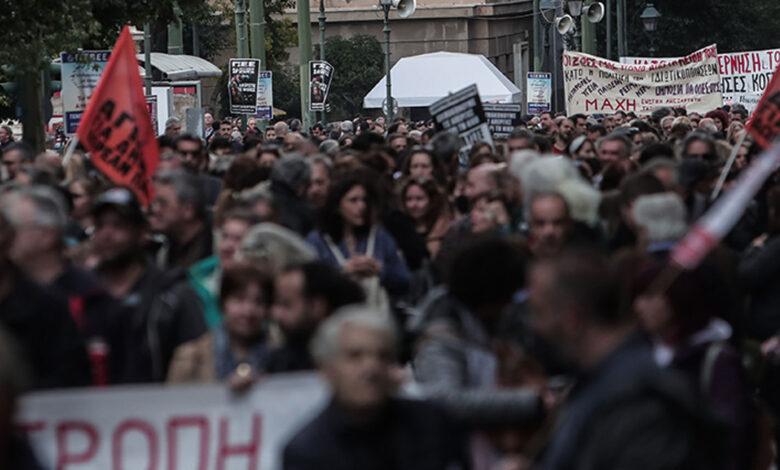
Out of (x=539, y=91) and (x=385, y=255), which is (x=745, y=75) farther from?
(x=385, y=255)

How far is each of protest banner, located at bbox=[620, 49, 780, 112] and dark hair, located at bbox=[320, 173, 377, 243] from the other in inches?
1141

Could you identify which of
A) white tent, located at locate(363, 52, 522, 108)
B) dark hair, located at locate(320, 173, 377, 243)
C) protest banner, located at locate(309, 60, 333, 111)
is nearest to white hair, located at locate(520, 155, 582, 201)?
dark hair, located at locate(320, 173, 377, 243)

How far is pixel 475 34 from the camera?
258 feet

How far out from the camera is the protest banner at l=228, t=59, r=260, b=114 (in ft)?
95.8

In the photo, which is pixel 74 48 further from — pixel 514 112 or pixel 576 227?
pixel 576 227

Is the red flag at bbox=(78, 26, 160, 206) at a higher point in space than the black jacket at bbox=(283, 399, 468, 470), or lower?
higher

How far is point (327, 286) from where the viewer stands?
5.80m

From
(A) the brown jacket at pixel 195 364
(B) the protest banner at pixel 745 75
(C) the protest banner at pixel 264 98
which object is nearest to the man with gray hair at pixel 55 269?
(A) the brown jacket at pixel 195 364

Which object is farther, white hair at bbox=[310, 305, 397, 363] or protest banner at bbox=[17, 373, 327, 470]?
protest banner at bbox=[17, 373, 327, 470]

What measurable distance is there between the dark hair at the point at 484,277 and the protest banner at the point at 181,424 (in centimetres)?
52

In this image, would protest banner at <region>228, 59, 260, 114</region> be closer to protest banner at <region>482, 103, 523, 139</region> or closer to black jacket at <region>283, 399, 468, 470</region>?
protest banner at <region>482, 103, 523, 139</region>

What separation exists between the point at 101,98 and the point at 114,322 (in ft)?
17.1

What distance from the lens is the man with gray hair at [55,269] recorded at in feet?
20.3

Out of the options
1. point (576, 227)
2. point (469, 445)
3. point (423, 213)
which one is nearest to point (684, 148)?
point (423, 213)
